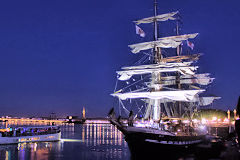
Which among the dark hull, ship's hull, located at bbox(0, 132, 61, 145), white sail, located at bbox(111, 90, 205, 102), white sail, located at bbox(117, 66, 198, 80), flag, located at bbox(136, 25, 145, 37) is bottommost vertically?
ship's hull, located at bbox(0, 132, 61, 145)

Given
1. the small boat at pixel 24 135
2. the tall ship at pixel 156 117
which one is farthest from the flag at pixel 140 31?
the small boat at pixel 24 135

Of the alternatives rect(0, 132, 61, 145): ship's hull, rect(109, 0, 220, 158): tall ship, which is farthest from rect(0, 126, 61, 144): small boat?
rect(109, 0, 220, 158): tall ship

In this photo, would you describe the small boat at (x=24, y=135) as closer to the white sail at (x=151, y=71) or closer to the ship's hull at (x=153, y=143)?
the white sail at (x=151, y=71)

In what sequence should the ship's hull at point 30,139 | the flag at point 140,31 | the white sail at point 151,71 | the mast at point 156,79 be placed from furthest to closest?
the ship's hull at point 30,139 → the flag at point 140,31 → the white sail at point 151,71 → the mast at point 156,79

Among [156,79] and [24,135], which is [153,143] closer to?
[156,79]

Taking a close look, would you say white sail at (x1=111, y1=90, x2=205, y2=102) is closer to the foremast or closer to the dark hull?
the foremast

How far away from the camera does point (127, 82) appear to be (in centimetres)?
3850

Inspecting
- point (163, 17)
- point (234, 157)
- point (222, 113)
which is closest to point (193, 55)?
point (163, 17)

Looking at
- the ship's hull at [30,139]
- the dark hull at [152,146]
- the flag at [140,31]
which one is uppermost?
the flag at [140,31]

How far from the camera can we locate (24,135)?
151 feet

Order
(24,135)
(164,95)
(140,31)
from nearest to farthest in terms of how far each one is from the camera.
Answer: (164,95), (140,31), (24,135)

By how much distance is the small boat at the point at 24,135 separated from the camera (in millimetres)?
42287

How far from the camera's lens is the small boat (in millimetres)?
42287

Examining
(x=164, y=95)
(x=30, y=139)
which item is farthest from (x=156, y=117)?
(x=30, y=139)
